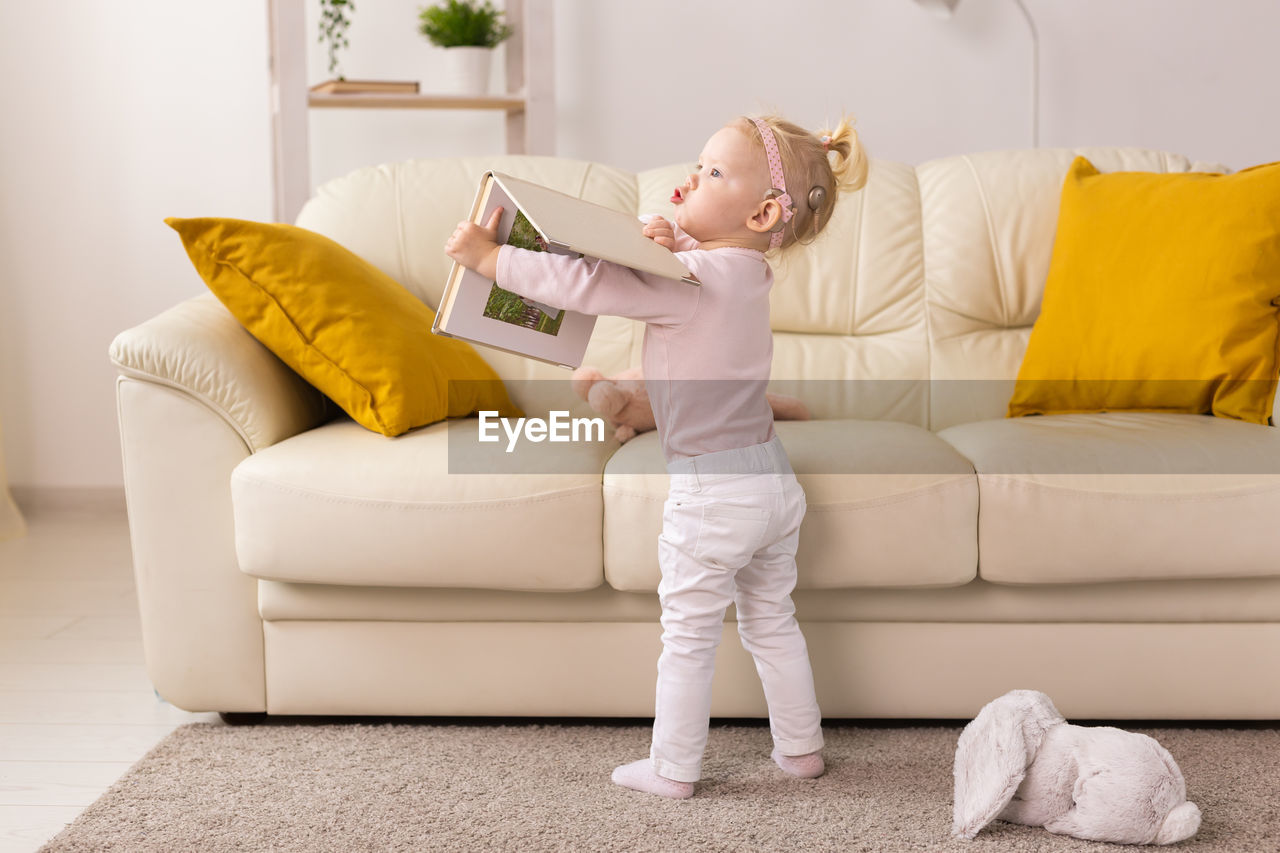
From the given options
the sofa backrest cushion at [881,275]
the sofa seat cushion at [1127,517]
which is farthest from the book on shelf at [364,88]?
the sofa seat cushion at [1127,517]

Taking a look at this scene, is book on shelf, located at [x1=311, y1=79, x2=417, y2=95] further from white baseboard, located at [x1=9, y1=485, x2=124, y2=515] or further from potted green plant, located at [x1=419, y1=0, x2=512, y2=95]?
white baseboard, located at [x1=9, y1=485, x2=124, y2=515]

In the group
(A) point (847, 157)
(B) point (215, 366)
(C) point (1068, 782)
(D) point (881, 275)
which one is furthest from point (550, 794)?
(D) point (881, 275)

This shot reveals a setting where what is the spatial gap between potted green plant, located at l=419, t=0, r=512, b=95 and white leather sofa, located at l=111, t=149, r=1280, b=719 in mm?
1228

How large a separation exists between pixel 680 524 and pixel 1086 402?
0.91 meters

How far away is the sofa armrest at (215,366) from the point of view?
5.32ft

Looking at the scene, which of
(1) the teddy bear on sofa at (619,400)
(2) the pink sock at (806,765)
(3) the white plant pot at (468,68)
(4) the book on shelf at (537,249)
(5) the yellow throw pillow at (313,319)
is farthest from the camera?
(3) the white plant pot at (468,68)

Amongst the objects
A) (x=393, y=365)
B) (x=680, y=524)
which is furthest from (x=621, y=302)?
(x=393, y=365)

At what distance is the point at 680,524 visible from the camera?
143 cm

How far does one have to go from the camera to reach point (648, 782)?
4.77 feet

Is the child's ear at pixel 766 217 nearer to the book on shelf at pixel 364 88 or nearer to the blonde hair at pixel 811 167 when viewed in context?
the blonde hair at pixel 811 167

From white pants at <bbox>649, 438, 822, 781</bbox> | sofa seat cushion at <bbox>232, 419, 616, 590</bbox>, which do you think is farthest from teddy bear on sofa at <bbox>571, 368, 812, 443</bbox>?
white pants at <bbox>649, 438, 822, 781</bbox>

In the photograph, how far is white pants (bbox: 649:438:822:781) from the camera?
1.42 metres

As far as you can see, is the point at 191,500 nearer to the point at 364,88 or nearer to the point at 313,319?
the point at 313,319

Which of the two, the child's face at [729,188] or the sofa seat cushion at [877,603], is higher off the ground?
the child's face at [729,188]
